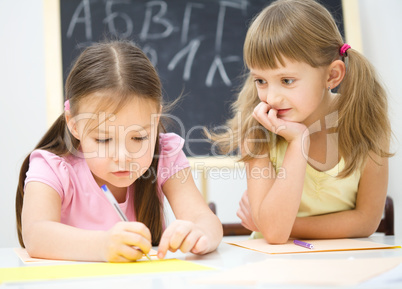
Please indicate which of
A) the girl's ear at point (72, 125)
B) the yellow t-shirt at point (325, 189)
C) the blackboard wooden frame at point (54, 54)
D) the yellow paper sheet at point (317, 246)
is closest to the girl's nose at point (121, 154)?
the girl's ear at point (72, 125)

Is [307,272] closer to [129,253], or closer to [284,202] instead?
[129,253]

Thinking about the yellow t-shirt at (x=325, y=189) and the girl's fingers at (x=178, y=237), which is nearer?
the girl's fingers at (x=178, y=237)

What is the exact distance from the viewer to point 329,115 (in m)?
1.12

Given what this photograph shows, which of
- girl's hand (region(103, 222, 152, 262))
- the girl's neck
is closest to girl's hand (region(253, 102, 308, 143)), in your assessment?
the girl's neck

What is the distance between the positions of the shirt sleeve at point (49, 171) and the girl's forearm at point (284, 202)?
416 millimetres

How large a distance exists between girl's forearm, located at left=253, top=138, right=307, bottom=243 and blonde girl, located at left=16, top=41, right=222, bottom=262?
4.2 inches

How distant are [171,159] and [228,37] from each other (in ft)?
4.20

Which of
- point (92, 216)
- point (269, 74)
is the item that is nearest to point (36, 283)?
point (92, 216)

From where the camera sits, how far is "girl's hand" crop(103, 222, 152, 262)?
0.67 metres

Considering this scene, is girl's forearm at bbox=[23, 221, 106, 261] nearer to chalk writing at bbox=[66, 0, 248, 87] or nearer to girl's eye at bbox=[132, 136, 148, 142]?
girl's eye at bbox=[132, 136, 148, 142]

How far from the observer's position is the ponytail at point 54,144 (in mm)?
1017

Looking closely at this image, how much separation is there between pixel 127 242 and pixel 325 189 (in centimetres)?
61

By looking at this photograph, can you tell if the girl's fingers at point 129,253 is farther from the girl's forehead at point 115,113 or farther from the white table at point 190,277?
the girl's forehead at point 115,113

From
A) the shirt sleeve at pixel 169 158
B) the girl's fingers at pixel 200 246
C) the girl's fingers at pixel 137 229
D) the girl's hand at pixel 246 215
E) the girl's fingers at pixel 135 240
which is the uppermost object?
the shirt sleeve at pixel 169 158
